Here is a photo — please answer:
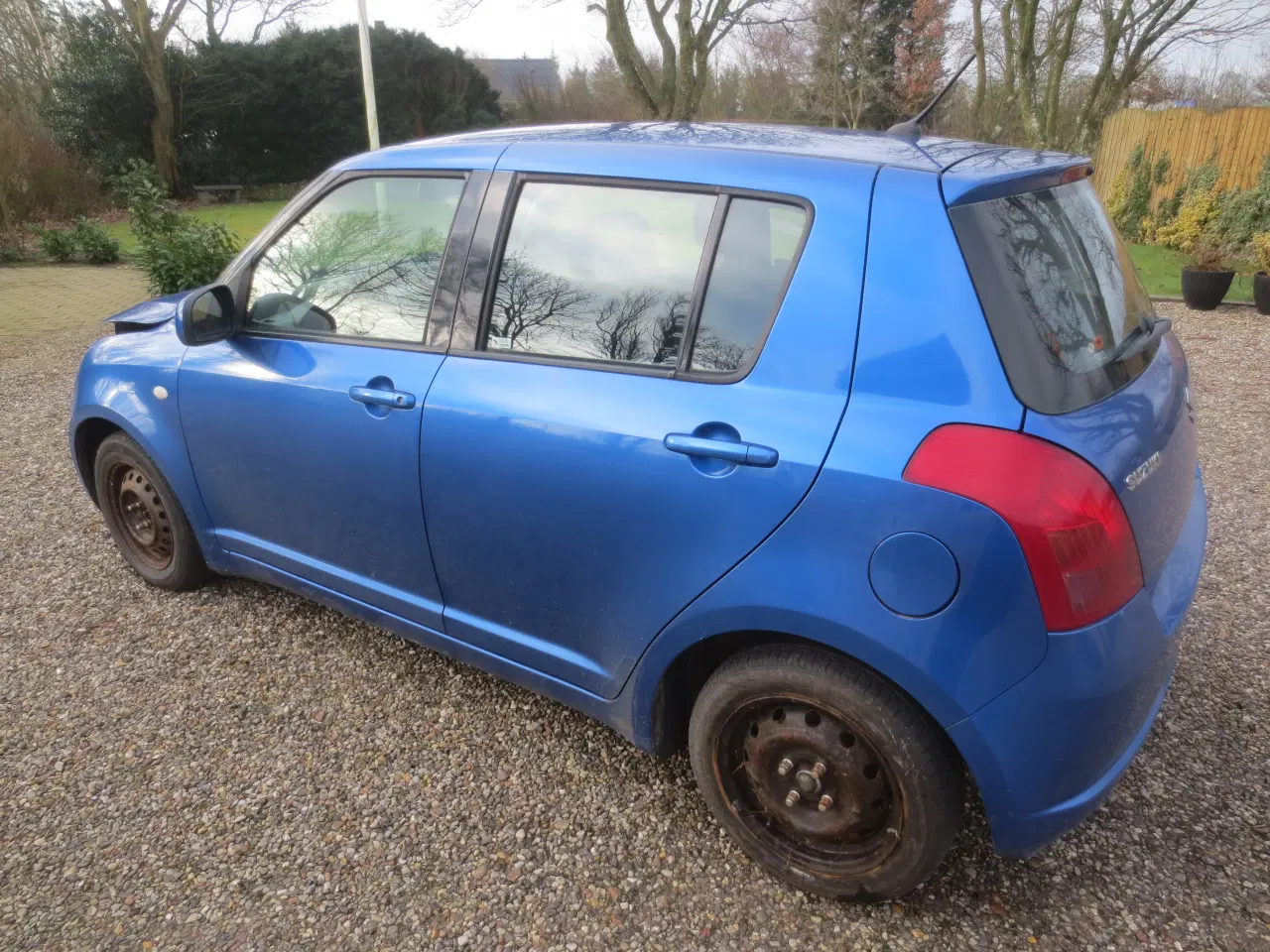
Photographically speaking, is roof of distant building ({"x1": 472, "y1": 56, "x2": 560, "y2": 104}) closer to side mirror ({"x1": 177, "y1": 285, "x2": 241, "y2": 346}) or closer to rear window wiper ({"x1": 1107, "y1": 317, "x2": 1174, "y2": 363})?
side mirror ({"x1": 177, "y1": 285, "x2": 241, "y2": 346})

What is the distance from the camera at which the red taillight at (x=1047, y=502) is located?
1.62m

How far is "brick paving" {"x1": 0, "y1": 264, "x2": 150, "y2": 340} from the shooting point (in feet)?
31.8

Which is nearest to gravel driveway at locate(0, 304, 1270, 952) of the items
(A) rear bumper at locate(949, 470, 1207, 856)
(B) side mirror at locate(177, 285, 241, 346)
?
(A) rear bumper at locate(949, 470, 1207, 856)

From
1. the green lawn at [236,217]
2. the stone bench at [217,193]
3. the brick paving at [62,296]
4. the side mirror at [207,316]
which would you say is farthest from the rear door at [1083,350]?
the stone bench at [217,193]

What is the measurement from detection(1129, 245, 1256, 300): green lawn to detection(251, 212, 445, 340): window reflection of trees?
27.0 ft

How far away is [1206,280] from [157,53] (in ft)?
79.9

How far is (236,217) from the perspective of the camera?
2066 centimetres

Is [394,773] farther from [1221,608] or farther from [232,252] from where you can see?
[232,252]

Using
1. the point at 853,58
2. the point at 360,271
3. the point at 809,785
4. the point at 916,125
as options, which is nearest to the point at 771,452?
the point at 809,785

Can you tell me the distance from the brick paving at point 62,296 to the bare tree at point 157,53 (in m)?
11.2

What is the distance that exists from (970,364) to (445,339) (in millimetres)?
1428

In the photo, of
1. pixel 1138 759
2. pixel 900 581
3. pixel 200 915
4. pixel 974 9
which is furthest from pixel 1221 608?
pixel 974 9

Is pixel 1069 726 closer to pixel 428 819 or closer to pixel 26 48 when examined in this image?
pixel 428 819

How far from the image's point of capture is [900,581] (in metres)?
1.72
